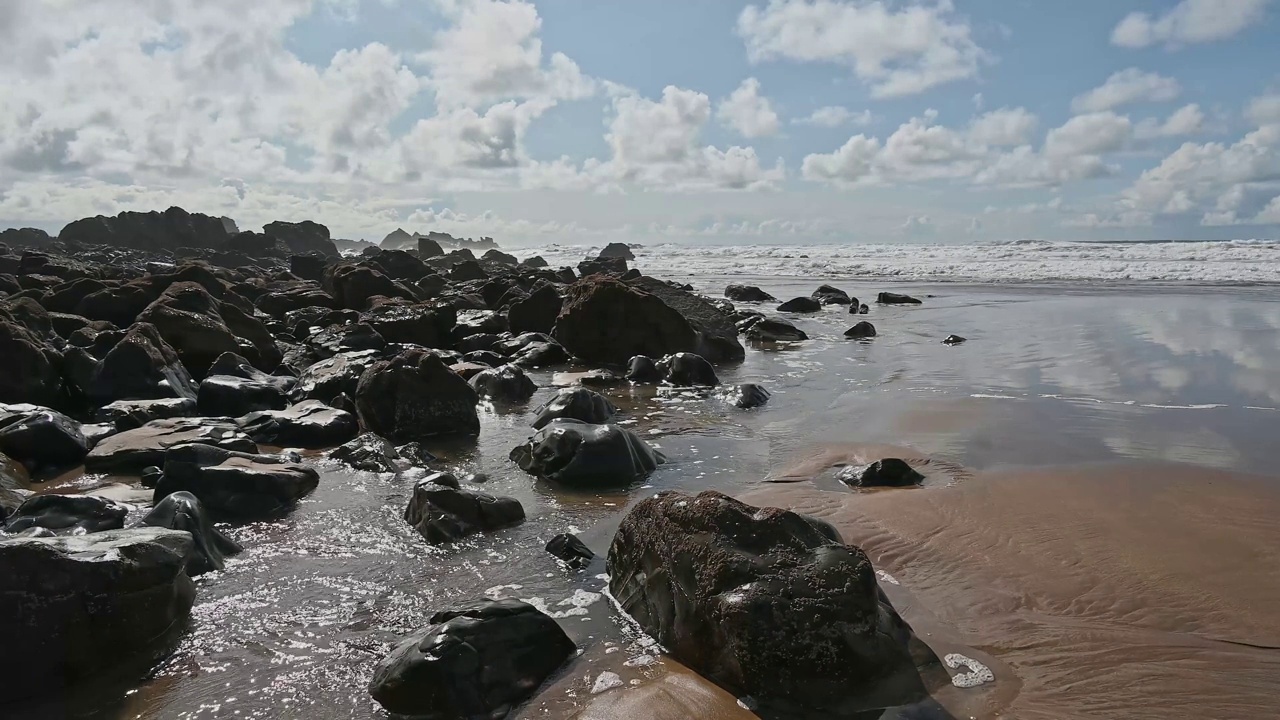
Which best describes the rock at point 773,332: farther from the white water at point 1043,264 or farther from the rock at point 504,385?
the white water at point 1043,264

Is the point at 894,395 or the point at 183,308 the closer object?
the point at 894,395

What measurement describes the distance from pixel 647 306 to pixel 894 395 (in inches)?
176

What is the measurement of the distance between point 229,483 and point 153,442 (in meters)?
1.62

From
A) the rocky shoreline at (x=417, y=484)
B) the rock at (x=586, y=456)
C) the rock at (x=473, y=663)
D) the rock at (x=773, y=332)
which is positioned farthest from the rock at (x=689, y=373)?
the rock at (x=473, y=663)

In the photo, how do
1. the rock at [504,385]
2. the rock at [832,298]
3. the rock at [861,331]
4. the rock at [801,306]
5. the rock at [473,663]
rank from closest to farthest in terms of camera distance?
the rock at [473,663] < the rock at [504,385] < the rock at [861,331] < the rock at [801,306] < the rock at [832,298]

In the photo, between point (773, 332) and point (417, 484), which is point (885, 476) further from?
point (773, 332)

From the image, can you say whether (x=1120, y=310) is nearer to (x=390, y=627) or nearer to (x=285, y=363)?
(x=285, y=363)

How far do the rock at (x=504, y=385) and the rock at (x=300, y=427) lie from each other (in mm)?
2019

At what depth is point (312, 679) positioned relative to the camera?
336 centimetres

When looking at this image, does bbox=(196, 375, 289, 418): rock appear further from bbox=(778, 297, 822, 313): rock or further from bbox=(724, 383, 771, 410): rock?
bbox=(778, 297, 822, 313): rock

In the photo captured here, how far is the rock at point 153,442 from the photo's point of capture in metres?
6.30

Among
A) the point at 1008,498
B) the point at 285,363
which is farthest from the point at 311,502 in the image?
the point at 285,363

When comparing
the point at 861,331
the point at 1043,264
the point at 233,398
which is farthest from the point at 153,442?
the point at 1043,264

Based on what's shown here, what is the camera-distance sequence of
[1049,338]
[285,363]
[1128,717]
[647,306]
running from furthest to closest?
[1049,338] → [647,306] → [285,363] → [1128,717]
